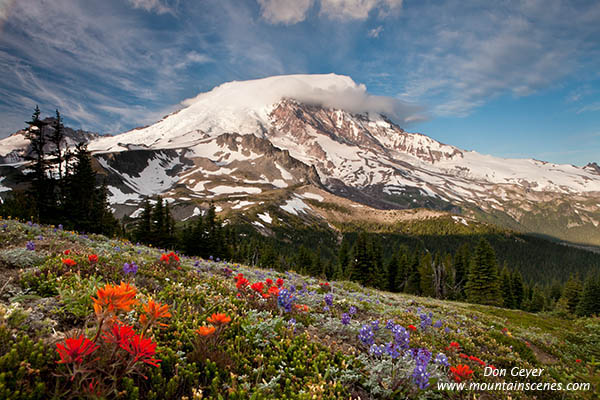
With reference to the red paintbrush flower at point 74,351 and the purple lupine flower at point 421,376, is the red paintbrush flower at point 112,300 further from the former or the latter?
the purple lupine flower at point 421,376

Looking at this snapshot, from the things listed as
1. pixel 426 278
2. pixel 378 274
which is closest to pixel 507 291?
pixel 426 278

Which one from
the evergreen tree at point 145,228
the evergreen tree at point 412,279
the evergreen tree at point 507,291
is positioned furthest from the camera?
the evergreen tree at point 412,279

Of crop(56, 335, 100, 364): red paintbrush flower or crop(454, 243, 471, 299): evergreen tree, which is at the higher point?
crop(56, 335, 100, 364): red paintbrush flower

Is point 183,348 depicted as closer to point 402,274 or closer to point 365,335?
point 365,335

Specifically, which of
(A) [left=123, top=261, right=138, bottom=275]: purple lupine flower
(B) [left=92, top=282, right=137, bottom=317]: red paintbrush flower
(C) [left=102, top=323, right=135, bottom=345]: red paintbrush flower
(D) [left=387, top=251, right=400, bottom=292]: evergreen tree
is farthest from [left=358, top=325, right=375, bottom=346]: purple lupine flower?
(D) [left=387, top=251, right=400, bottom=292]: evergreen tree

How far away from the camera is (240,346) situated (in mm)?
4316

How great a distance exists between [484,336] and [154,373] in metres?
11.4

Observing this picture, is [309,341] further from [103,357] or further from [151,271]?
[151,271]

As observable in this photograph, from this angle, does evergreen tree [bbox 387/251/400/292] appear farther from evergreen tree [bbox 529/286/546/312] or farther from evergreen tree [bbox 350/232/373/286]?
evergreen tree [bbox 529/286/546/312]

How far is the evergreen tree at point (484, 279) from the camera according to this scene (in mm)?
50719

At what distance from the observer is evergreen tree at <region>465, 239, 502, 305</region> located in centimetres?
5072

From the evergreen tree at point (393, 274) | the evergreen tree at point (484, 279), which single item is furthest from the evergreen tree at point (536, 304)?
the evergreen tree at point (393, 274)

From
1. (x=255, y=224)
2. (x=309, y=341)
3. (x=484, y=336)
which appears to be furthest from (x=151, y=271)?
(x=255, y=224)

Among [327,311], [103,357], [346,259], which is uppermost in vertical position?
[103,357]
